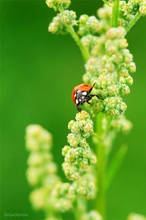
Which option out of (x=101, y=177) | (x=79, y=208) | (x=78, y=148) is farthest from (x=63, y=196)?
(x=78, y=148)

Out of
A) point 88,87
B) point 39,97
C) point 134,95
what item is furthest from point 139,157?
point 88,87

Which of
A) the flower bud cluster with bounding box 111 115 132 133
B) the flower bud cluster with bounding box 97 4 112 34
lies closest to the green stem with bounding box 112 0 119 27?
→ the flower bud cluster with bounding box 97 4 112 34

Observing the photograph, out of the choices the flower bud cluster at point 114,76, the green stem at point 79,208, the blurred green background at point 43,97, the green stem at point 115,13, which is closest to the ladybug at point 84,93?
the flower bud cluster at point 114,76

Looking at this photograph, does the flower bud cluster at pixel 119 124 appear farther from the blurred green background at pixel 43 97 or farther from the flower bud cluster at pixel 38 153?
the blurred green background at pixel 43 97

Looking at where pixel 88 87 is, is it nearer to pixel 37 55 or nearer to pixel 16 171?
pixel 16 171

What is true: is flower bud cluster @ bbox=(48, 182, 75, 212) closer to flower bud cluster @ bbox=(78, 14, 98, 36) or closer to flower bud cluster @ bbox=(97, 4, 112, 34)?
flower bud cluster @ bbox=(78, 14, 98, 36)

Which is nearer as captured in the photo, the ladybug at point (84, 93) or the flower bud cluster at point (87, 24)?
the ladybug at point (84, 93)
